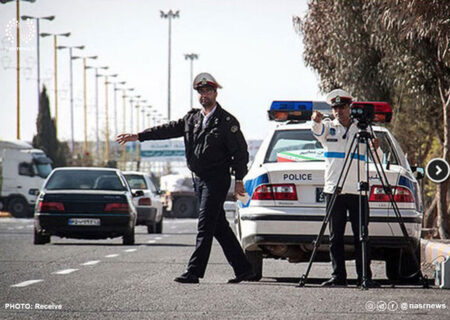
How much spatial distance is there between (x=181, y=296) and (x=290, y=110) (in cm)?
332

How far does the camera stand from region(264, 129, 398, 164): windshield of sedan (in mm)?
12492

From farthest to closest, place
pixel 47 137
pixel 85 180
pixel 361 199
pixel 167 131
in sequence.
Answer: pixel 47 137, pixel 85 180, pixel 167 131, pixel 361 199

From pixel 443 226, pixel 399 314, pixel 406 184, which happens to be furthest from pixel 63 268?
pixel 443 226

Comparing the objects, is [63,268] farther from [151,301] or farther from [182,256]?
[151,301]

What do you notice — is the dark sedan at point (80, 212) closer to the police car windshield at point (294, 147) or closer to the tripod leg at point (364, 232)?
the police car windshield at point (294, 147)

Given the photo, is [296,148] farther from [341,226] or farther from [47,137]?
[47,137]

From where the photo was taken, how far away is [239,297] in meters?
10.1

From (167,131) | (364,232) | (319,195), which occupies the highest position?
(167,131)

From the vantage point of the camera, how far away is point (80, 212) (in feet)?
72.3

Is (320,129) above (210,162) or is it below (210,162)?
above

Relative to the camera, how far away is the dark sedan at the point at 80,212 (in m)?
21.9
